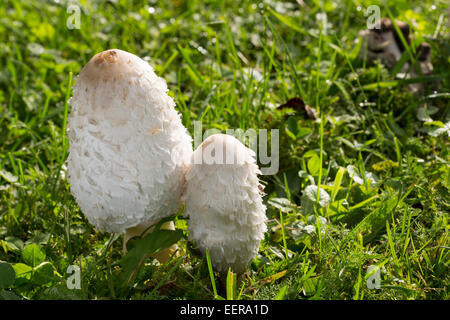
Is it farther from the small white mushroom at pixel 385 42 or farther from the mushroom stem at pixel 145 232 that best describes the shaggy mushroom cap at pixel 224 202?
the small white mushroom at pixel 385 42

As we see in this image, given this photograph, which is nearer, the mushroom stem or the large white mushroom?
the large white mushroom

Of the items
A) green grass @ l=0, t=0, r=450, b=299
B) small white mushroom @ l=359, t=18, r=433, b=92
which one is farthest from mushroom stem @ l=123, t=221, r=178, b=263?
small white mushroom @ l=359, t=18, r=433, b=92

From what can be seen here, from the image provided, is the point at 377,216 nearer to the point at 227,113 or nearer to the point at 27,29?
the point at 227,113

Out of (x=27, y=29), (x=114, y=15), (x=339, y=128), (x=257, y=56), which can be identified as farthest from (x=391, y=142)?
(x=27, y=29)

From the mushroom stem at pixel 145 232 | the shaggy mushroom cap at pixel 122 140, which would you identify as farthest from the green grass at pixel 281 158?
the shaggy mushroom cap at pixel 122 140

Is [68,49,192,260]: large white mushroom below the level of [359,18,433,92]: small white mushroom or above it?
below

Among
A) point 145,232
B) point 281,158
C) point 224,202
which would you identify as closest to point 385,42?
point 281,158

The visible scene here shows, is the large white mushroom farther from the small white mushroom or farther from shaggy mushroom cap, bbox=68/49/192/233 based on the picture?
the small white mushroom
